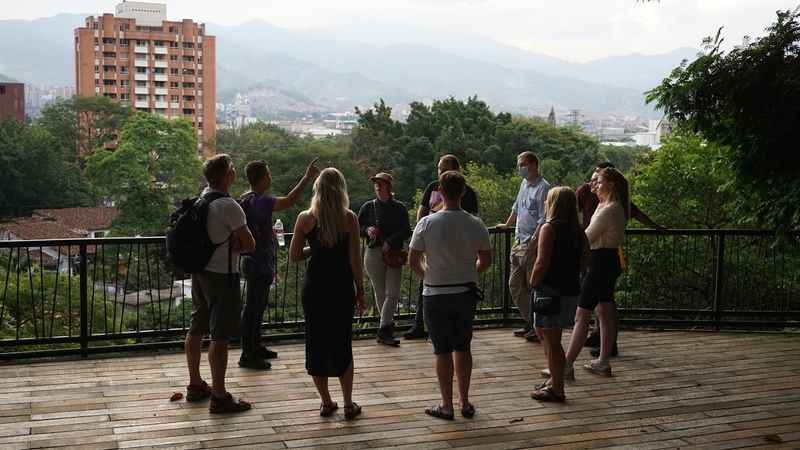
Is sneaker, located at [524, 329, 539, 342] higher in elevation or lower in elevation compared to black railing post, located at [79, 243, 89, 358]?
lower

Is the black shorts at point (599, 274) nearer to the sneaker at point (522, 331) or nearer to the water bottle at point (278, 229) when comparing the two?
the sneaker at point (522, 331)

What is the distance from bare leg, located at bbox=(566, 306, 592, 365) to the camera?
610 centimetres

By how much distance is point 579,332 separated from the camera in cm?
610

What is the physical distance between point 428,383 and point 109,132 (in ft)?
288

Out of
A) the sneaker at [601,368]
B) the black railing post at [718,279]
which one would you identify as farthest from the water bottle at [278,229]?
the black railing post at [718,279]

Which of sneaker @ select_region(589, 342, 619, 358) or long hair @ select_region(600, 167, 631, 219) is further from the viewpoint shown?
sneaker @ select_region(589, 342, 619, 358)

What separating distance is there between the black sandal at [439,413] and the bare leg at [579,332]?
50.4 inches

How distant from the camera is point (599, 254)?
20.5 ft

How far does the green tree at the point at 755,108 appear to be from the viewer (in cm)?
802

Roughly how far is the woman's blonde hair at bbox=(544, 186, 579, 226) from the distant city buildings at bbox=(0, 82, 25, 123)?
4615 inches

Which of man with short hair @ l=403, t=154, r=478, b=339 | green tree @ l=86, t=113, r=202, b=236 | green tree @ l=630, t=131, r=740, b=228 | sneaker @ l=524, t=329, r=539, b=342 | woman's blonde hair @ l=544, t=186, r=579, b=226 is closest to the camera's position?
woman's blonde hair @ l=544, t=186, r=579, b=226

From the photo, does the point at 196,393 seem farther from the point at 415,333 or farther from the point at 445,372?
the point at 415,333

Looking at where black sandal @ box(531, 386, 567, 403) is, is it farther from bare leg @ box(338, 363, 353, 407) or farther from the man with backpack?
the man with backpack

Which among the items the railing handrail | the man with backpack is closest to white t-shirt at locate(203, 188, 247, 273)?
the man with backpack
